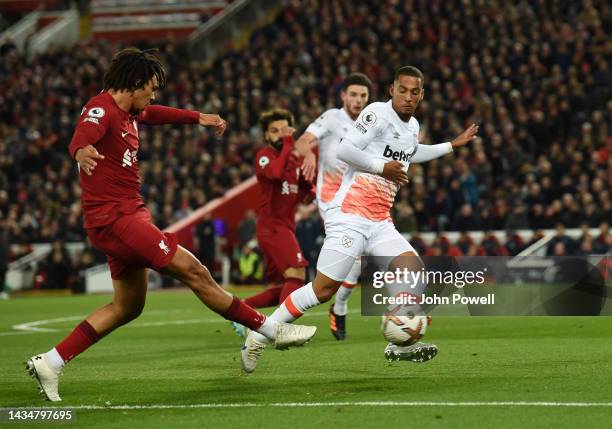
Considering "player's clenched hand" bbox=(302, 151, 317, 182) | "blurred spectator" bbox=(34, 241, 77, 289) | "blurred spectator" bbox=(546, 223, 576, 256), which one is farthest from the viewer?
"blurred spectator" bbox=(34, 241, 77, 289)

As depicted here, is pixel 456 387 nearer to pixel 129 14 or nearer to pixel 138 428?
pixel 138 428

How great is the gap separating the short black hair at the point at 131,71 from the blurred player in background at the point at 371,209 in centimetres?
169

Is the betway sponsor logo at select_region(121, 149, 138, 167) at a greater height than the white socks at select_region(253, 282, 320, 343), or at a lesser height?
greater

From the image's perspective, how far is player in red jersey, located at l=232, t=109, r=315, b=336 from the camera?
1288 cm

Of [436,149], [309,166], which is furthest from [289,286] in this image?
[436,149]

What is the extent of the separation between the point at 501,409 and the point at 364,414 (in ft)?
2.82

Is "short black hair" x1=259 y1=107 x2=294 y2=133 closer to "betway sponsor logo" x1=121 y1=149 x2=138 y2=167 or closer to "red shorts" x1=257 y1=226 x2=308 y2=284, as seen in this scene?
"red shorts" x1=257 y1=226 x2=308 y2=284

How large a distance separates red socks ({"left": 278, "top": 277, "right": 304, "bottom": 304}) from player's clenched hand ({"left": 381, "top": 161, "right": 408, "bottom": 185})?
10.7ft

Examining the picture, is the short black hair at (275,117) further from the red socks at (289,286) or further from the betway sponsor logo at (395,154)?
the betway sponsor logo at (395,154)

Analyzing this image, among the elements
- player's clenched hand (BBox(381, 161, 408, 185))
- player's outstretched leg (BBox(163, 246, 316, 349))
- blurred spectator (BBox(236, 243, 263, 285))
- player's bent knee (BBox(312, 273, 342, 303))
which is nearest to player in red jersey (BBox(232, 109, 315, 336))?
player's bent knee (BBox(312, 273, 342, 303))

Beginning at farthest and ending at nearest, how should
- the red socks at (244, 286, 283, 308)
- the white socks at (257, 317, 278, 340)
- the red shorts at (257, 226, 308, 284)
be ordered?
the red socks at (244, 286, 283, 308), the red shorts at (257, 226, 308, 284), the white socks at (257, 317, 278, 340)

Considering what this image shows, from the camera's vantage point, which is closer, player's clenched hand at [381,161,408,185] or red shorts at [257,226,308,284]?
player's clenched hand at [381,161,408,185]

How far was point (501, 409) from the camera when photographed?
7465 mm

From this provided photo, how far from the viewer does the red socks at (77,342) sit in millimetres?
8805
